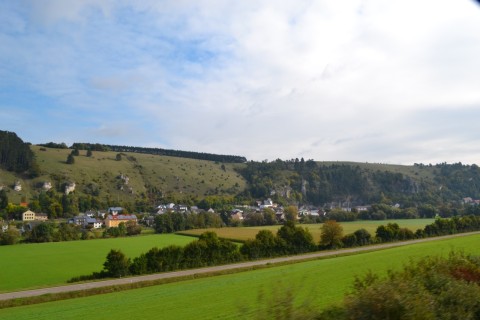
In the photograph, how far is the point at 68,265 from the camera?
209ft

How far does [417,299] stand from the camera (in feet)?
30.7

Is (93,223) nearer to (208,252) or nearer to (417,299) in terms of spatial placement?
(208,252)

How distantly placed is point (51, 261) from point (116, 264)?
21.3 metres

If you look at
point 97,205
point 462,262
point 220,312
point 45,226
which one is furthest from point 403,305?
point 97,205

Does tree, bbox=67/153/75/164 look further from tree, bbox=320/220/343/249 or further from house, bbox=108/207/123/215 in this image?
tree, bbox=320/220/343/249

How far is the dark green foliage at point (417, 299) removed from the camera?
30.0 feet

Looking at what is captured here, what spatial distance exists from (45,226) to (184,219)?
36.8m

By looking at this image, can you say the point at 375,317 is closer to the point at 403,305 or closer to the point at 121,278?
the point at 403,305

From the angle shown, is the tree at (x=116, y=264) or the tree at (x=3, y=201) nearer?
the tree at (x=116, y=264)

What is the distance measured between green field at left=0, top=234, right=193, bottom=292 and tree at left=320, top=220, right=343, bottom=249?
32.6m

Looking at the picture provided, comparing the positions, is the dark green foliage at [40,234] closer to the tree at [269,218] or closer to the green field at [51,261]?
the green field at [51,261]

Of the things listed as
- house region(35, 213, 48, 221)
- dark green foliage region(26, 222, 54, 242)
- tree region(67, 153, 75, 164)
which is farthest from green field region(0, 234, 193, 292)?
tree region(67, 153, 75, 164)

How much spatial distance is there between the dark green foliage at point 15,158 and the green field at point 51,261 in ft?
276

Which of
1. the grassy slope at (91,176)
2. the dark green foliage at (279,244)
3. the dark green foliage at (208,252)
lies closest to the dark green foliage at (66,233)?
the dark green foliage at (208,252)
